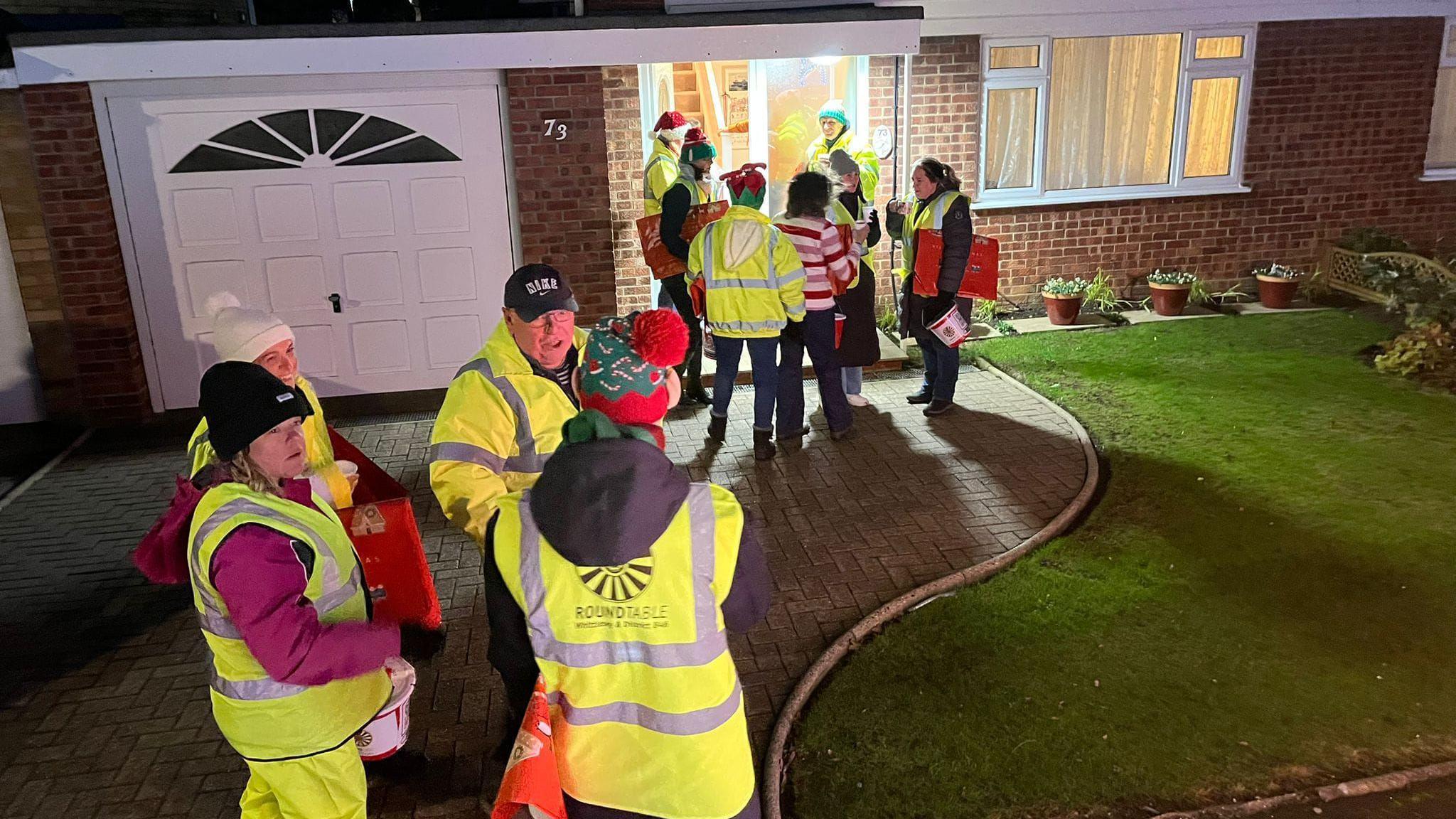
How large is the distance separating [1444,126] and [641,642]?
42.8 ft

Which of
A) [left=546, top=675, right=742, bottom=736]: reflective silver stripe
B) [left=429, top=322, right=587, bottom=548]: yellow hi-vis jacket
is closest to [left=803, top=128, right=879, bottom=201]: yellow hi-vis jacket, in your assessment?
[left=429, top=322, right=587, bottom=548]: yellow hi-vis jacket

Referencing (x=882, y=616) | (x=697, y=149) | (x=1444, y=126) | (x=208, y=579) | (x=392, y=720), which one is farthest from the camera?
(x=1444, y=126)

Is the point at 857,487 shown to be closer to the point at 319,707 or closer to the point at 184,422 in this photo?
the point at 319,707

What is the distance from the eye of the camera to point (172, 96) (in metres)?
7.84

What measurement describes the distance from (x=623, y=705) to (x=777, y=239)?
4.71 meters

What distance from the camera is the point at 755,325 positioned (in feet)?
22.9

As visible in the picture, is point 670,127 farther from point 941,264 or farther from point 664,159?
point 941,264

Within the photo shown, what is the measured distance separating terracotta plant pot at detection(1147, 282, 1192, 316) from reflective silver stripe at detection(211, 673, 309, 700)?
1002 cm

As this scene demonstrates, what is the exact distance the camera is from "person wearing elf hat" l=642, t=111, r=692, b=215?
27.0 ft

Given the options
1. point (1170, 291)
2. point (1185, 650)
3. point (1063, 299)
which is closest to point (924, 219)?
point (1063, 299)

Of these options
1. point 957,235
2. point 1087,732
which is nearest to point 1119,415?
point 957,235

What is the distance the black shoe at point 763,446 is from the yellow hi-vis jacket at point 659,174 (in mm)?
2169

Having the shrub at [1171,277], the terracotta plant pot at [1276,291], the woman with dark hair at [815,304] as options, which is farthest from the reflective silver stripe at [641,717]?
the terracotta plant pot at [1276,291]

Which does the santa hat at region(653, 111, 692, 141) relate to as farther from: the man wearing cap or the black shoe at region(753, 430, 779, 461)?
the man wearing cap
